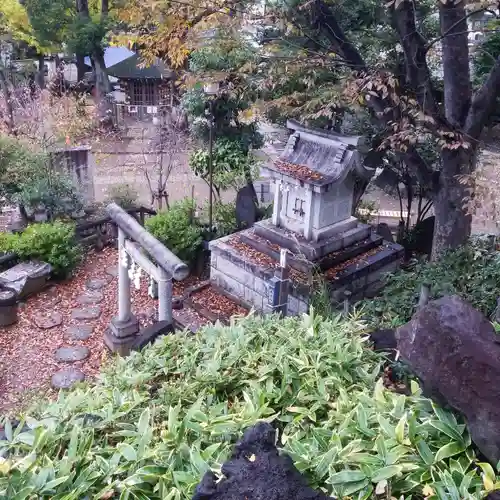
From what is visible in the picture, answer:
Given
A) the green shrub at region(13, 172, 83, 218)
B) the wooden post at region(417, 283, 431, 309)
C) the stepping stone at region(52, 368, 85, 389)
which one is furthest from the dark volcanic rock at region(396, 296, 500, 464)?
the green shrub at region(13, 172, 83, 218)

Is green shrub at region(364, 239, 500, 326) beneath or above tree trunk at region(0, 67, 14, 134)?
beneath

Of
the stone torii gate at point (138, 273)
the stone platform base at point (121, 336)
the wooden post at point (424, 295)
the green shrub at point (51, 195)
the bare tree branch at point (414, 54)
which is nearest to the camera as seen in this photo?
the wooden post at point (424, 295)

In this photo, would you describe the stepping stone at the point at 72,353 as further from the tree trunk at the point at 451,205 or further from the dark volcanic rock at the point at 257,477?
the dark volcanic rock at the point at 257,477

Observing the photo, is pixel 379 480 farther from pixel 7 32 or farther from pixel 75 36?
pixel 7 32

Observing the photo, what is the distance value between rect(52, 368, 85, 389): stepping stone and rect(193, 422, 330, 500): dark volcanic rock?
19.6ft

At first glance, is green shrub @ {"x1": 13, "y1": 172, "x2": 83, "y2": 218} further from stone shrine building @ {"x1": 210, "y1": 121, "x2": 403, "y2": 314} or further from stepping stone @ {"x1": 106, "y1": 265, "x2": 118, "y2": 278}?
stone shrine building @ {"x1": 210, "y1": 121, "x2": 403, "y2": 314}

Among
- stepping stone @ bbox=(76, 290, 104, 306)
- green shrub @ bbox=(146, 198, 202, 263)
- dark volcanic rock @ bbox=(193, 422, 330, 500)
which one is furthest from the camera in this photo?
green shrub @ bbox=(146, 198, 202, 263)

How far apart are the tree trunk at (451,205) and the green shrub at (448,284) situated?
0.67m

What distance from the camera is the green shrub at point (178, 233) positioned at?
34.4 feet

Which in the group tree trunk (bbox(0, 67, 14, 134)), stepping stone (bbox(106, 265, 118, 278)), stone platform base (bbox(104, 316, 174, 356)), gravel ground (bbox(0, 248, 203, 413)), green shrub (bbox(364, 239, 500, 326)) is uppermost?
tree trunk (bbox(0, 67, 14, 134))

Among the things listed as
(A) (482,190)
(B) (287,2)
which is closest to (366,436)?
(A) (482,190)

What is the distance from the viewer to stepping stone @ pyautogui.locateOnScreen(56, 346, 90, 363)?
837 cm

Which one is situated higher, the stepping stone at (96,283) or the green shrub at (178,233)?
the green shrub at (178,233)

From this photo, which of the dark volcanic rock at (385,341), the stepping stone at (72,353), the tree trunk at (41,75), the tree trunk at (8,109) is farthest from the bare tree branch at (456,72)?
the tree trunk at (41,75)
